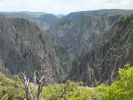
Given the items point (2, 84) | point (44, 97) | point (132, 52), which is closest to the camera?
point (44, 97)

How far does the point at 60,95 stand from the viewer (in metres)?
77.8

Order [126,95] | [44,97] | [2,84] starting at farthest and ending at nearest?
[2,84]
[44,97]
[126,95]

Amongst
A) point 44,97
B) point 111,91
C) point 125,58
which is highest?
point 111,91

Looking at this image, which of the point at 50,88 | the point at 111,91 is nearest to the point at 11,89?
the point at 50,88

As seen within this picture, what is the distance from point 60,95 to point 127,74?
147ft

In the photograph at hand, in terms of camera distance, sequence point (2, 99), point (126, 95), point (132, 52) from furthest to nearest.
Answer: point (132, 52), point (2, 99), point (126, 95)

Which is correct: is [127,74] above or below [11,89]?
above

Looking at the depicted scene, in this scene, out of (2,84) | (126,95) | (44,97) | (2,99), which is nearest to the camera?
(126,95)

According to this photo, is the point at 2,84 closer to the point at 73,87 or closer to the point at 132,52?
the point at 73,87

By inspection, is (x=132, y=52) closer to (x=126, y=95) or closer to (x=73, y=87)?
(x=73, y=87)

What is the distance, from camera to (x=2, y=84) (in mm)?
89125

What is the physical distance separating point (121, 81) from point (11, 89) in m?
50.7

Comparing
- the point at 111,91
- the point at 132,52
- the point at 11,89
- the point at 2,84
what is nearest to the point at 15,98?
the point at 11,89

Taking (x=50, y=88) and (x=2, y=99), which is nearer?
(x=2, y=99)
